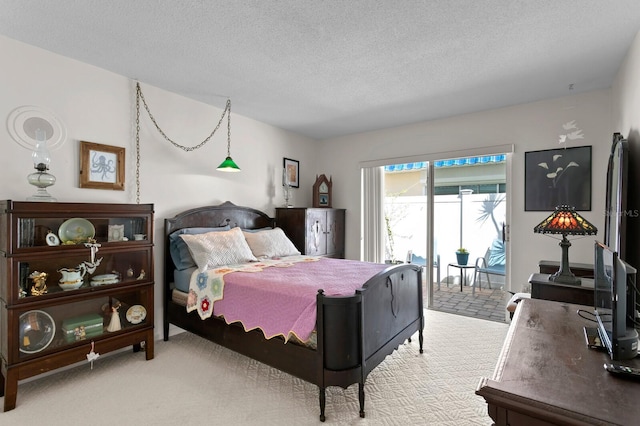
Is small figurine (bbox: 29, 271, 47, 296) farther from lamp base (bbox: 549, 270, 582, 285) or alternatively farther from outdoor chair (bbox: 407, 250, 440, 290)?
outdoor chair (bbox: 407, 250, 440, 290)

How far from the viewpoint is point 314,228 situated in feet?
14.8

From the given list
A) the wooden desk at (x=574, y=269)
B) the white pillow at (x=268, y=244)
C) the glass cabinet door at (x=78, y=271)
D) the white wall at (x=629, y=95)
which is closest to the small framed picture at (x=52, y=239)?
the glass cabinet door at (x=78, y=271)

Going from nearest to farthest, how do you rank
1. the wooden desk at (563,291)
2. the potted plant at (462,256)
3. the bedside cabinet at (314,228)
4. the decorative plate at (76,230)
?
1. the wooden desk at (563,291)
2. the decorative plate at (76,230)
3. the potted plant at (462,256)
4. the bedside cabinet at (314,228)

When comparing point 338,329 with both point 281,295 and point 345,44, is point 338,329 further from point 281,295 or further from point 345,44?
point 345,44

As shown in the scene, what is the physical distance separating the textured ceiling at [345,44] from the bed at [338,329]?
1649 mm

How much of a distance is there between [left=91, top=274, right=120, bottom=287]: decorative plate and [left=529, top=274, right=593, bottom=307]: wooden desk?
3444 millimetres

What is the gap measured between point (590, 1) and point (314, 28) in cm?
172

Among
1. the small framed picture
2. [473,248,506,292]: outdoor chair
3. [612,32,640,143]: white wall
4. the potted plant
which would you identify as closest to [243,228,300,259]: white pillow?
the small framed picture

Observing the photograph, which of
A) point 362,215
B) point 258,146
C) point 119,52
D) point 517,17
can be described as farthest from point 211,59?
point 362,215

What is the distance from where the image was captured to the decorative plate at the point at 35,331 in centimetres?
220

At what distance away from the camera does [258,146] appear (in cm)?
440

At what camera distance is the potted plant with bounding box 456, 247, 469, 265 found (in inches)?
168

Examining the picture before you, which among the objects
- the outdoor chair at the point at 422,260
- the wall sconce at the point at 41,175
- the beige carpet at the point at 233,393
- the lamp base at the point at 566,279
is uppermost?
the wall sconce at the point at 41,175

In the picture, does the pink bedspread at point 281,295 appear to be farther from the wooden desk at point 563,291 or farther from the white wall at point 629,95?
the white wall at point 629,95
